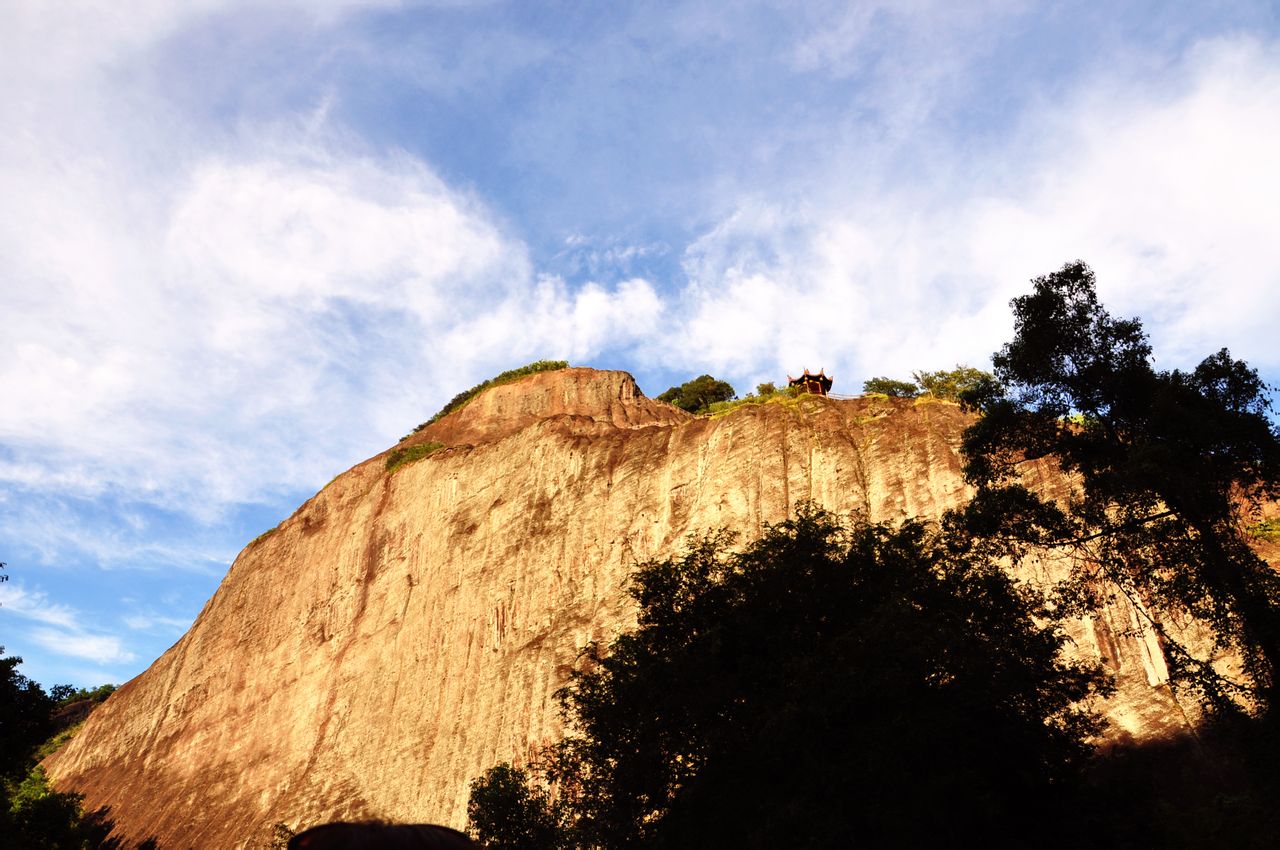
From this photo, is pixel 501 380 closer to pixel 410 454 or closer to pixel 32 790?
pixel 410 454

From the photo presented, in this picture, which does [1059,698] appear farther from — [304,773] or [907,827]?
[304,773]

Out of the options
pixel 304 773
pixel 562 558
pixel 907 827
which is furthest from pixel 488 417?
pixel 907 827

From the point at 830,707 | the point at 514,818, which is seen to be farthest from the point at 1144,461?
the point at 514,818

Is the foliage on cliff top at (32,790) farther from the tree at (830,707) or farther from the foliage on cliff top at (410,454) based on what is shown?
the foliage on cliff top at (410,454)

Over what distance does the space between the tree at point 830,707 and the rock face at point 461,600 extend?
9923 millimetres

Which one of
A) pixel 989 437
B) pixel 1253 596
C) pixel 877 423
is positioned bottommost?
pixel 1253 596

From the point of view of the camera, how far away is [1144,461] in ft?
58.1

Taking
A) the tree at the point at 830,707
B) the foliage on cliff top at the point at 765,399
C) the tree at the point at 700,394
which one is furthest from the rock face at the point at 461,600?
the tree at the point at 700,394

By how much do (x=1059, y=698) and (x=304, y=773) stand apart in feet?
137

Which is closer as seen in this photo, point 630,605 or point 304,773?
point 630,605

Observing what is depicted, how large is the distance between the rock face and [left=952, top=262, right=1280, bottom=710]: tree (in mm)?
10046

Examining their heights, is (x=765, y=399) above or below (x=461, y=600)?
above

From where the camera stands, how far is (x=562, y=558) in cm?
4719

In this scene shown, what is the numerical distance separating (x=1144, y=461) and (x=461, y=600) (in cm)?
3921
